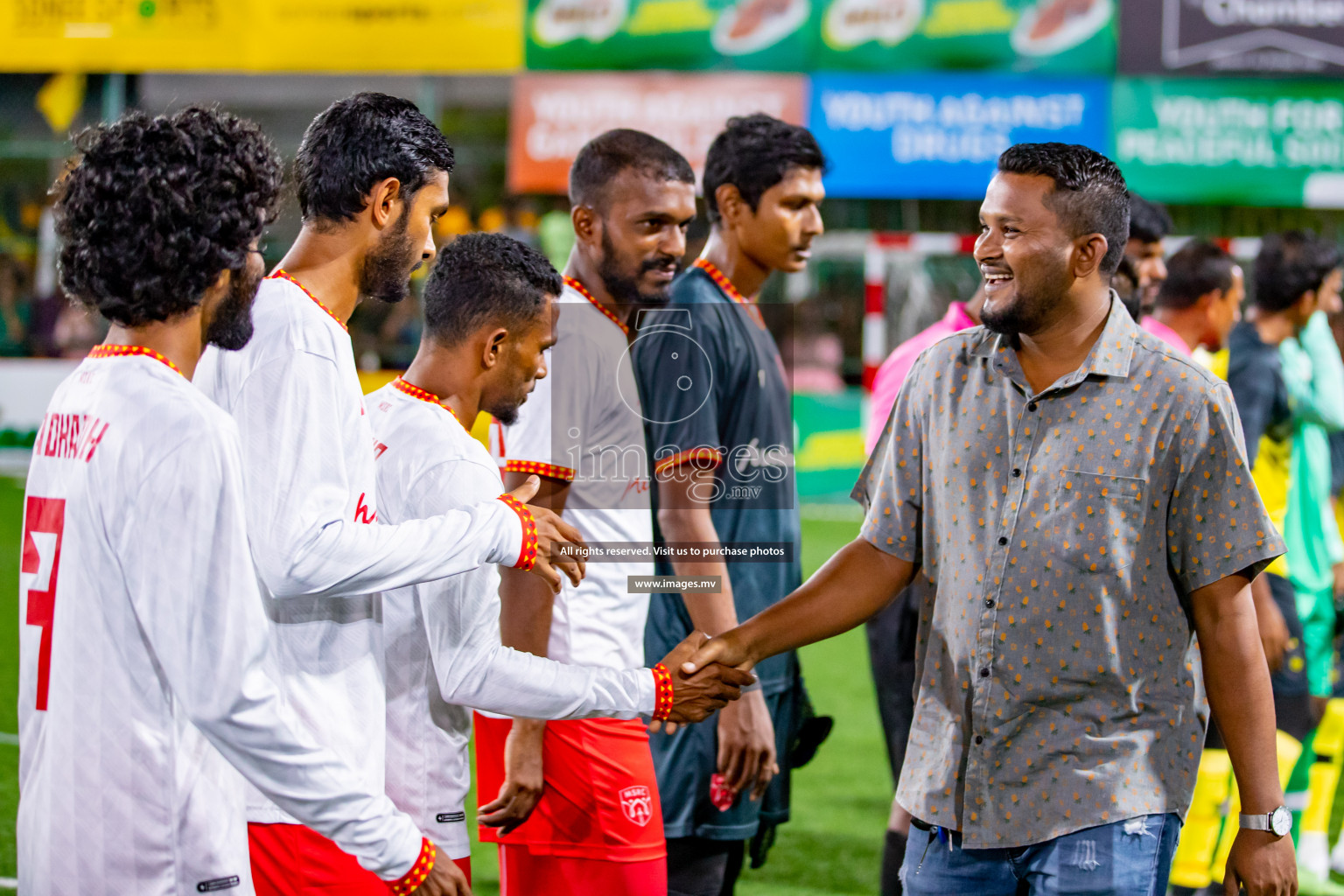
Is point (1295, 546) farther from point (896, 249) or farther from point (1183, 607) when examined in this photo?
point (896, 249)

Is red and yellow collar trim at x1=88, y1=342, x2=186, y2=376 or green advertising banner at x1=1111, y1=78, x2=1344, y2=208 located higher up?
green advertising banner at x1=1111, y1=78, x2=1344, y2=208

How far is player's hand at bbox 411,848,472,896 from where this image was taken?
205 cm

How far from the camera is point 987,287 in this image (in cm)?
257

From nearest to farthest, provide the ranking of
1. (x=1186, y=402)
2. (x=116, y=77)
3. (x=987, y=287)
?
(x=1186, y=402) → (x=987, y=287) → (x=116, y=77)

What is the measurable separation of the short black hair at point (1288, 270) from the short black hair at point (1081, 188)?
9.11ft

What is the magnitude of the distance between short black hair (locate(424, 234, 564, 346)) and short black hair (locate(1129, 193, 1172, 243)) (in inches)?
95.3

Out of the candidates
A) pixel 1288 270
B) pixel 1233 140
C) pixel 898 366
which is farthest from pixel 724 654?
pixel 1233 140

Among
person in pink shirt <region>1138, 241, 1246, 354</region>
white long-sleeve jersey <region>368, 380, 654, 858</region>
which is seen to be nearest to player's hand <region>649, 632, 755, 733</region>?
white long-sleeve jersey <region>368, 380, 654, 858</region>

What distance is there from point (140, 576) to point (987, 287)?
61.8 inches

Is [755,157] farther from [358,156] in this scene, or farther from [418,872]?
[418,872]

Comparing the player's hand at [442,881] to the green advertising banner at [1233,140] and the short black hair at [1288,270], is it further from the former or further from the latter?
the green advertising banner at [1233,140]

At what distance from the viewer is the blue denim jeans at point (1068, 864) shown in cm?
233

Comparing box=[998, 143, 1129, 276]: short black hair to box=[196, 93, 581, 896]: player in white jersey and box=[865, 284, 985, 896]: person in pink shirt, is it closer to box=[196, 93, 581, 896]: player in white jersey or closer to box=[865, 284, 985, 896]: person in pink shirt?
box=[196, 93, 581, 896]: player in white jersey

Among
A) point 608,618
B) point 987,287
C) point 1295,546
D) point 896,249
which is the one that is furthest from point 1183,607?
point 896,249
